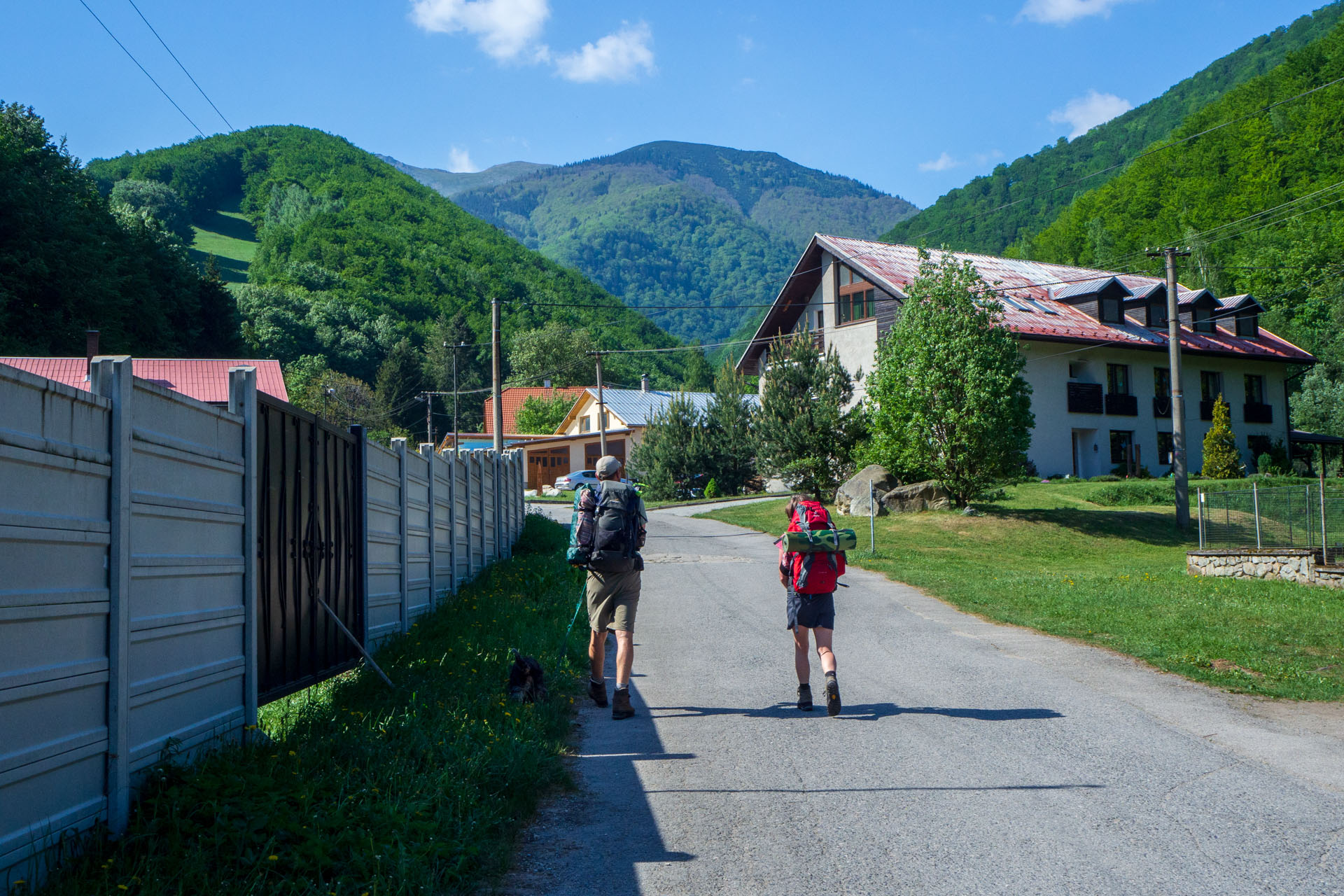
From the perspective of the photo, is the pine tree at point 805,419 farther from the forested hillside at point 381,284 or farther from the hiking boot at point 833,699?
the forested hillside at point 381,284

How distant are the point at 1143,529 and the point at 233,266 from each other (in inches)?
3876

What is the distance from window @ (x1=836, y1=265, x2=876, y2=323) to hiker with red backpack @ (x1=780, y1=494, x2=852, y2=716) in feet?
108

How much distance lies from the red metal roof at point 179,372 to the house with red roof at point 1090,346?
1992 cm

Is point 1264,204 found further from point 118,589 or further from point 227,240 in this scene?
point 227,240

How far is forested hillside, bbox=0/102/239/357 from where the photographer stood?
122ft

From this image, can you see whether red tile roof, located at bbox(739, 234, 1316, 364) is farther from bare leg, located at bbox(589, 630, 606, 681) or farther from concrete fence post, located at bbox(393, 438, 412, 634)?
bare leg, located at bbox(589, 630, 606, 681)

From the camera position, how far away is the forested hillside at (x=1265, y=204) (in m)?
60.7

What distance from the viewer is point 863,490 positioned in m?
28.7

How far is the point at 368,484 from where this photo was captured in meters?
8.59

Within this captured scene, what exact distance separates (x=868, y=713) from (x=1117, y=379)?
36.8 m

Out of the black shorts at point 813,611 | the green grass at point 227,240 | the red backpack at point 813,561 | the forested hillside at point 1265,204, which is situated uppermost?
the green grass at point 227,240

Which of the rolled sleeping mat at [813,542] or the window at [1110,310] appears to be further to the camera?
the window at [1110,310]

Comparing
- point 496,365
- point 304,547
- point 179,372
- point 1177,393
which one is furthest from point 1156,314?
point 304,547

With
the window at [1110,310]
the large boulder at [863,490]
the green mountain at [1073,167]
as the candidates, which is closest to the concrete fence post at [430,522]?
the large boulder at [863,490]
